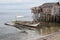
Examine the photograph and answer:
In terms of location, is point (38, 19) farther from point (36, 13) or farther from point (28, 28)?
point (28, 28)

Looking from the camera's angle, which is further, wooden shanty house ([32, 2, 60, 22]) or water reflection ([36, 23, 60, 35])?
wooden shanty house ([32, 2, 60, 22])

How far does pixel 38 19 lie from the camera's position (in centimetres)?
6288

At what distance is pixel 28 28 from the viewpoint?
49.8 meters

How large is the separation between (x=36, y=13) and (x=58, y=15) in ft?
24.4

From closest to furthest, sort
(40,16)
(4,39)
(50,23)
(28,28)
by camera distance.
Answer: (4,39) → (28,28) → (50,23) → (40,16)

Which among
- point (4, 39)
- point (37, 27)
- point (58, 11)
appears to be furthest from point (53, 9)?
point (4, 39)

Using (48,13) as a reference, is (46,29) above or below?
below

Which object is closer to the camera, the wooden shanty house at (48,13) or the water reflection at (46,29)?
Result: the water reflection at (46,29)

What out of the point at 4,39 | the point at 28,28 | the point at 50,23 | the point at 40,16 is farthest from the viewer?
→ the point at 40,16

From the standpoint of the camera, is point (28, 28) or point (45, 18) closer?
point (28, 28)

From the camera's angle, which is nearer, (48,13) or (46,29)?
(46,29)

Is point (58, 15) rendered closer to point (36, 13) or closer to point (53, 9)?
point (53, 9)

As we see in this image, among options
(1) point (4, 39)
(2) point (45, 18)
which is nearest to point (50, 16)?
(2) point (45, 18)

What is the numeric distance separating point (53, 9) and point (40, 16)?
4.60 meters
